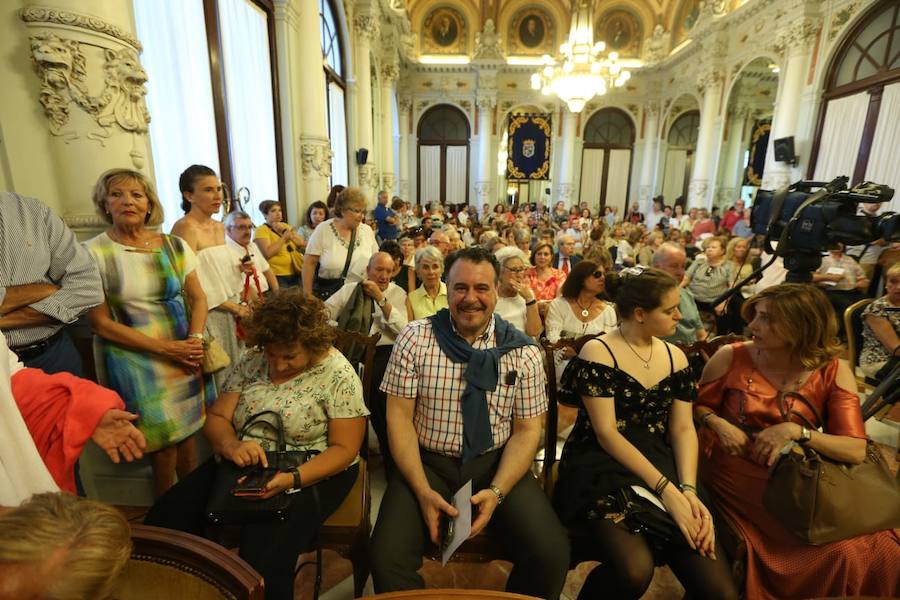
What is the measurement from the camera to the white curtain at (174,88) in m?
3.11

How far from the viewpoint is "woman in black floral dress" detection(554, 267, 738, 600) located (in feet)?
4.57

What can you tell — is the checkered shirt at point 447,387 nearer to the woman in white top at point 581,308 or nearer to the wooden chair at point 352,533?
the wooden chair at point 352,533

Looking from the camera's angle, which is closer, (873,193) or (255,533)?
(255,533)

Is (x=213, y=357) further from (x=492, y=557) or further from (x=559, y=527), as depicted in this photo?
(x=559, y=527)

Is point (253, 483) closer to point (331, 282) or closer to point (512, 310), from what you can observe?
point (512, 310)

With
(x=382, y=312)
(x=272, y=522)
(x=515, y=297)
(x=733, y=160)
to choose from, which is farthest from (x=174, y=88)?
(x=733, y=160)

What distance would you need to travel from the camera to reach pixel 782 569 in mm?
1403

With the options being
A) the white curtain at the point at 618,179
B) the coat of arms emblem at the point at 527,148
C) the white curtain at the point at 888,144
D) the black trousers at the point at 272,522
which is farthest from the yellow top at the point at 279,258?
the white curtain at the point at 618,179

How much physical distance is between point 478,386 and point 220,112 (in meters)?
3.91

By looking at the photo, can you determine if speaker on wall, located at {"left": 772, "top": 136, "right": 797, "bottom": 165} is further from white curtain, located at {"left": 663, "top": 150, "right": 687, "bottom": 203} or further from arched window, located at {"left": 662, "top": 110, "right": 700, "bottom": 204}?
white curtain, located at {"left": 663, "top": 150, "right": 687, "bottom": 203}

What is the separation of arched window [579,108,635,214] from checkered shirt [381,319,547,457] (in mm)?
15216

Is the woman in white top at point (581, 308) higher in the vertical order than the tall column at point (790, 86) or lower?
lower

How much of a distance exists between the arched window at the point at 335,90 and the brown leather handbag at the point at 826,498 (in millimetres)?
6359

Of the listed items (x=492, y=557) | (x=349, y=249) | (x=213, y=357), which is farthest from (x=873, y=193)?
(x=213, y=357)
